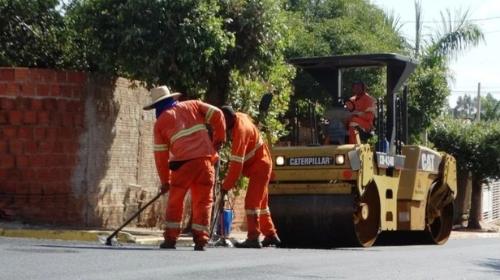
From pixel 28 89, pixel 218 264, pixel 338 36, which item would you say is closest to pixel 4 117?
pixel 28 89

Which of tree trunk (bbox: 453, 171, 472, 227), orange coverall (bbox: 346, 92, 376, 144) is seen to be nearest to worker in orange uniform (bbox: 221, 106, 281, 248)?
orange coverall (bbox: 346, 92, 376, 144)

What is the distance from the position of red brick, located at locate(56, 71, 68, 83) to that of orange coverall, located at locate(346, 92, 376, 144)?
4134mm

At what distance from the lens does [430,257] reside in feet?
39.6

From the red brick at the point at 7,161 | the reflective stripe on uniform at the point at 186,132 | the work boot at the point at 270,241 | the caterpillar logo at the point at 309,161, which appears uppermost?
the reflective stripe on uniform at the point at 186,132

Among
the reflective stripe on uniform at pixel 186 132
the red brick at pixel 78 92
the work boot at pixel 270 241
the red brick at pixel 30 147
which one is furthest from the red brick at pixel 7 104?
the work boot at pixel 270 241

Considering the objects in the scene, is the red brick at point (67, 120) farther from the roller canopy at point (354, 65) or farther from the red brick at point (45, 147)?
the roller canopy at point (354, 65)

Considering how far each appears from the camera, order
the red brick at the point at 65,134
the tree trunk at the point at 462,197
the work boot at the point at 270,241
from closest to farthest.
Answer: the work boot at the point at 270,241 < the red brick at the point at 65,134 < the tree trunk at the point at 462,197

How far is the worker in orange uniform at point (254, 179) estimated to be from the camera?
1223cm

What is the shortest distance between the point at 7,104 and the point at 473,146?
Answer: 61.1 ft

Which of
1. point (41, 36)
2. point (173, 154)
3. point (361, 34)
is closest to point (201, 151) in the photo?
point (173, 154)

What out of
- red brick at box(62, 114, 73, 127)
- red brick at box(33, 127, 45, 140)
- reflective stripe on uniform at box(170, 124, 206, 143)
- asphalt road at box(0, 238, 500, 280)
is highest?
red brick at box(62, 114, 73, 127)

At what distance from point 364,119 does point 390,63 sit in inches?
38.3

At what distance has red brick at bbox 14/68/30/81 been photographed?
14.8 metres

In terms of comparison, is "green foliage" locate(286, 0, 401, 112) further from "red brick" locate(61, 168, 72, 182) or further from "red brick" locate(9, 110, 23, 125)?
"red brick" locate(9, 110, 23, 125)
